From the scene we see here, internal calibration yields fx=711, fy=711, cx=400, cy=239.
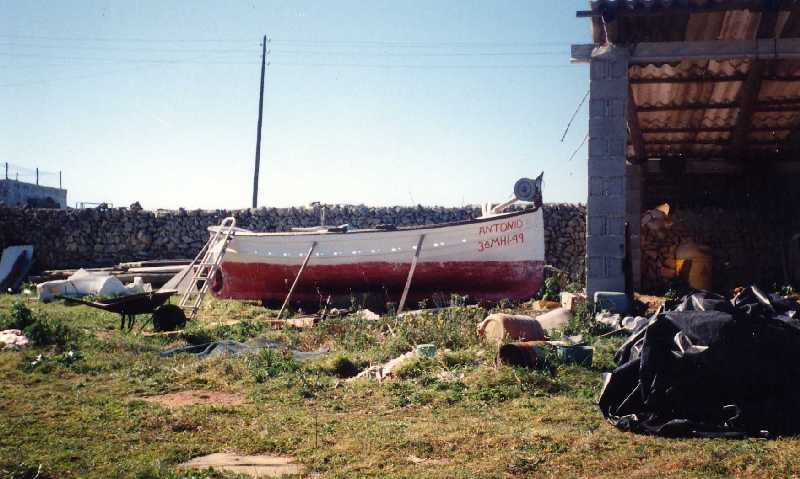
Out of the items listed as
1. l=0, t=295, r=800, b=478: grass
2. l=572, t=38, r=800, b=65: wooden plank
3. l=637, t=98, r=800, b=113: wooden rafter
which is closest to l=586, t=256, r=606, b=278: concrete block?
l=0, t=295, r=800, b=478: grass

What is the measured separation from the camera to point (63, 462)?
4383 mm

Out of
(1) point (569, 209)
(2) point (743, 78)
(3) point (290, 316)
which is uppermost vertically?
(2) point (743, 78)

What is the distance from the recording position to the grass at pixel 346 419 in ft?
13.9

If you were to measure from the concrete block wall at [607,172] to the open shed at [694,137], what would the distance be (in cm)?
1

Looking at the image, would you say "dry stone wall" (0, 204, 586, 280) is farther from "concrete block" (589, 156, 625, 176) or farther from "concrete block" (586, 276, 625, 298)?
"concrete block" (586, 276, 625, 298)

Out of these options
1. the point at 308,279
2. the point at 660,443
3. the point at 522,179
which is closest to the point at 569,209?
the point at 522,179

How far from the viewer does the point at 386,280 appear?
13523 millimetres

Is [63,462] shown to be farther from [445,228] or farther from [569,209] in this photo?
[569,209]

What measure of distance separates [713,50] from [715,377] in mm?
6027

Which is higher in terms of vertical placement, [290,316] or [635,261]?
[635,261]

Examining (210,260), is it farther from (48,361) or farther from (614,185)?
(614,185)

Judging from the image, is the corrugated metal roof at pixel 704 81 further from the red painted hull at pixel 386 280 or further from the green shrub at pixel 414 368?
the green shrub at pixel 414 368

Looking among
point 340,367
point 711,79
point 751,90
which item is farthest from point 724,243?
point 340,367

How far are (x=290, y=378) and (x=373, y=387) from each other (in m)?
0.89
